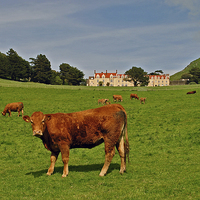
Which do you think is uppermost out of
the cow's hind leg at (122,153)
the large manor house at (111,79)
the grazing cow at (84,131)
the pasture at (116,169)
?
the large manor house at (111,79)

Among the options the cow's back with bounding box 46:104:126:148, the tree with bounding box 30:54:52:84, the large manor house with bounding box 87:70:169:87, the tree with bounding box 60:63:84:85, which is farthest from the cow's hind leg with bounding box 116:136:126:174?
the large manor house with bounding box 87:70:169:87

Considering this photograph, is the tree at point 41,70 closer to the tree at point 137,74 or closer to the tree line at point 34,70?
the tree line at point 34,70

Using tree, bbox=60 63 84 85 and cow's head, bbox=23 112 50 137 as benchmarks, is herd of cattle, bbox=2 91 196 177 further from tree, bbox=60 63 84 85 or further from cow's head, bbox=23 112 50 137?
tree, bbox=60 63 84 85

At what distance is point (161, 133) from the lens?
20.0 metres

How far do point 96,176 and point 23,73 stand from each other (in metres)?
119

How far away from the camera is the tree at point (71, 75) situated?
468 feet

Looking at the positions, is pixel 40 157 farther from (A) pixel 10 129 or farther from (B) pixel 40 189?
(A) pixel 10 129

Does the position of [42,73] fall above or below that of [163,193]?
above

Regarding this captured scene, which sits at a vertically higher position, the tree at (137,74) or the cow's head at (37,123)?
the tree at (137,74)

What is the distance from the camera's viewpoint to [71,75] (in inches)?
5610

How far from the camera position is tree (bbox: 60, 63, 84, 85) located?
468 feet

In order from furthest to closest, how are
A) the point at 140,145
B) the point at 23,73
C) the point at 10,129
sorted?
the point at 23,73
the point at 10,129
the point at 140,145

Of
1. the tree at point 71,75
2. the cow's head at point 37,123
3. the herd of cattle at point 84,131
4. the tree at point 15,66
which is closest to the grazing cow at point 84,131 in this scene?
the herd of cattle at point 84,131

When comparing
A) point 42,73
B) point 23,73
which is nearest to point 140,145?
point 23,73
